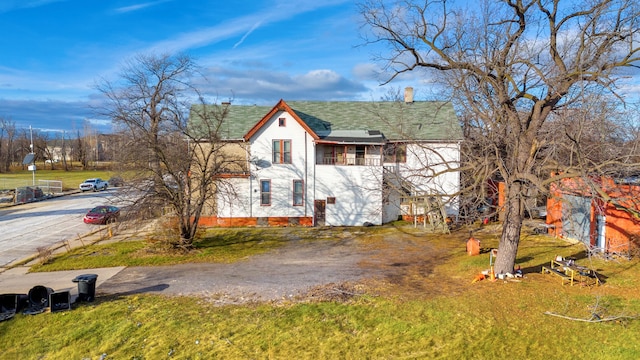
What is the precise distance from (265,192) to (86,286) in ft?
50.4

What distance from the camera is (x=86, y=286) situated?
1305 cm

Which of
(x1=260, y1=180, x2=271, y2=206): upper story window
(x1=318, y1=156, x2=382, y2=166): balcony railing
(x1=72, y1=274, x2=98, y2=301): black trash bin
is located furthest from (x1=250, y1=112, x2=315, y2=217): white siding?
(x1=72, y1=274, x2=98, y2=301): black trash bin

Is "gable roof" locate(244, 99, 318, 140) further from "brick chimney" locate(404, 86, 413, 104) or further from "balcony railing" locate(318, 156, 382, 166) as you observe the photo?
"brick chimney" locate(404, 86, 413, 104)

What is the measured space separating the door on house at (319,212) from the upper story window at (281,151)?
12.1 ft

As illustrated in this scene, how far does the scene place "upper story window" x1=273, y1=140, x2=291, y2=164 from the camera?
27.6 m

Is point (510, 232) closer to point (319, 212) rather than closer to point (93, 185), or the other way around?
point (319, 212)

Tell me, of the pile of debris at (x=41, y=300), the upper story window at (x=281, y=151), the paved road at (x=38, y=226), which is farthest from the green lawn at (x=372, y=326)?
the upper story window at (x=281, y=151)

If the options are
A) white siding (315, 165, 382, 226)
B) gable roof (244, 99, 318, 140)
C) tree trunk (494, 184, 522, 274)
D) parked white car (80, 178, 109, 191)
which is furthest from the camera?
parked white car (80, 178, 109, 191)

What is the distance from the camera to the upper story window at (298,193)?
27.7 meters

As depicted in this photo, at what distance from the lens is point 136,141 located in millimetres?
19062

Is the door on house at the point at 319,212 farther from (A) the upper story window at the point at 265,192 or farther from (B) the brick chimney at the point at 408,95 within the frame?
(B) the brick chimney at the point at 408,95

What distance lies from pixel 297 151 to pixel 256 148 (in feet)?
9.75

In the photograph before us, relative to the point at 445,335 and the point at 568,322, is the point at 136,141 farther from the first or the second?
the point at 568,322

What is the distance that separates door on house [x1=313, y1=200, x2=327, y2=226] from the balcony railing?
2931 mm
